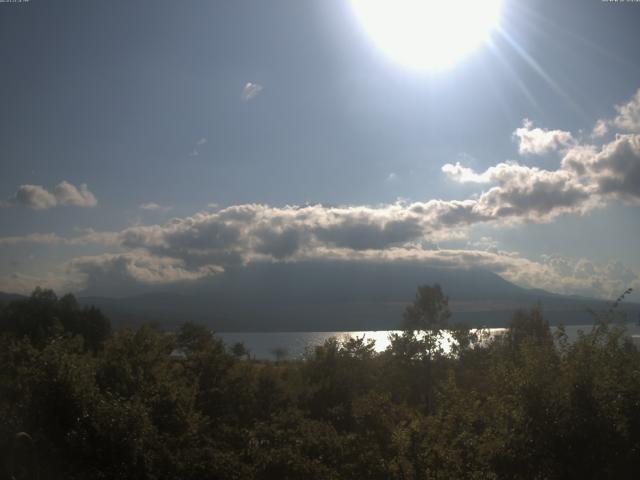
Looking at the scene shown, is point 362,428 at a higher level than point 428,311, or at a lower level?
lower

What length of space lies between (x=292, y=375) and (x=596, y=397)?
19.5 metres

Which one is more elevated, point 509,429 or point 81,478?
point 509,429

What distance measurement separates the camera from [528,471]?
12.5m

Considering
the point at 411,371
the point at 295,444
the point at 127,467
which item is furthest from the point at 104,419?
the point at 411,371

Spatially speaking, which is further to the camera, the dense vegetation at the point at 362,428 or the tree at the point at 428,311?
the tree at the point at 428,311

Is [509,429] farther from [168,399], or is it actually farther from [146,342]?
[146,342]

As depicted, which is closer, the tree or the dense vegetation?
the dense vegetation

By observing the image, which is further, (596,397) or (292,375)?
(292,375)

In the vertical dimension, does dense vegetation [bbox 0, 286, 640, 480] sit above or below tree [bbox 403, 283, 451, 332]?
below

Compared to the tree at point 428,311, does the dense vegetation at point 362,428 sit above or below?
below

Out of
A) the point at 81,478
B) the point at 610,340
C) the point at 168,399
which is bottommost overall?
the point at 81,478

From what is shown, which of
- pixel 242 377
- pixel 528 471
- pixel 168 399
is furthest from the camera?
pixel 242 377

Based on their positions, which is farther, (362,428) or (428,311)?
(428,311)

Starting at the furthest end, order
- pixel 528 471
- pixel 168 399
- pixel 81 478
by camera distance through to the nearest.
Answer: pixel 168 399
pixel 81 478
pixel 528 471
